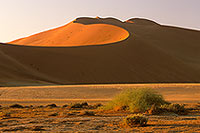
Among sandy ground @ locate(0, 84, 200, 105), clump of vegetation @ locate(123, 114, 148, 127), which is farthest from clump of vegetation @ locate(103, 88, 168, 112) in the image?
sandy ground @ locate(0, 84, 200, 105)

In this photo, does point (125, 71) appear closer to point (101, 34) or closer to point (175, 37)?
point (101, 34)

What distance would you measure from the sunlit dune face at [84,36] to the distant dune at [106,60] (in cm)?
20

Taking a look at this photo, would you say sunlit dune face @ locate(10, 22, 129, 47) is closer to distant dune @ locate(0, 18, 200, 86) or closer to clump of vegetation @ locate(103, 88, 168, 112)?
Answer: distant dune @ locate(0, 18, 200, 86)

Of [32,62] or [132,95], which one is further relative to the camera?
[32,62]

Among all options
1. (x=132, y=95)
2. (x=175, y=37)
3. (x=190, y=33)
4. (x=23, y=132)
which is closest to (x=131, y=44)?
(x=175, y=37)

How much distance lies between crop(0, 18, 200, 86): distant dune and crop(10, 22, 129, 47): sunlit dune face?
0.20 m

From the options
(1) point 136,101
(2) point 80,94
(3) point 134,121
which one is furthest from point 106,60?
(3) point 134,121

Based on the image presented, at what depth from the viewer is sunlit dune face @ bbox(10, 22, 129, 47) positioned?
66.7 metres

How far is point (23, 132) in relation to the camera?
9.25 meters

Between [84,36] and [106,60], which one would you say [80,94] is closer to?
[106,60]

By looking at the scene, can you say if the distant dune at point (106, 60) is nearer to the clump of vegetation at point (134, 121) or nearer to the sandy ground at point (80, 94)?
the sandy ground at point (80, 94)

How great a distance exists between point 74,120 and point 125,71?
1468 inches

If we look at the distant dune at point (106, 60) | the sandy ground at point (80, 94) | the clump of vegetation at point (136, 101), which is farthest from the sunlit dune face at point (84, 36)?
the clump of vegetation at point (136, 101)

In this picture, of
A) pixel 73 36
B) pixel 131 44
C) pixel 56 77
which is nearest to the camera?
pixel 56 77
